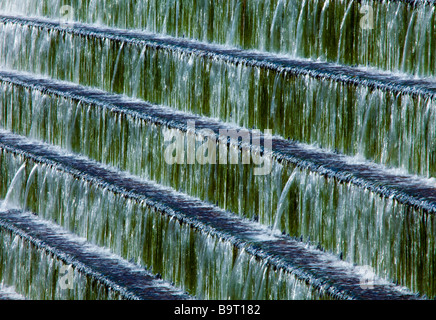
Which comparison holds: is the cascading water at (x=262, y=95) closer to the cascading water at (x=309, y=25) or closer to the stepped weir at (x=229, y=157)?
the stepped weir at (x=229, y=157)

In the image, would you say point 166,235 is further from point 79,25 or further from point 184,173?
point 79,25

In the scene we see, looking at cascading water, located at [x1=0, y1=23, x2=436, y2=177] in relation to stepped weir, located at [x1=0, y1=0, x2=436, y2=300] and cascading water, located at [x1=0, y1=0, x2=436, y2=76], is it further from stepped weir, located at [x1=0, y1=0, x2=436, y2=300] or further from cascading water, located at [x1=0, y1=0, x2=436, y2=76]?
cascading water, located at [x1=0, y1=0, x2=436, y2=76]

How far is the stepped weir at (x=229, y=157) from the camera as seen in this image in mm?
7125

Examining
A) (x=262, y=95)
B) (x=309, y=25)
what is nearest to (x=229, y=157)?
(x=262, y=95)

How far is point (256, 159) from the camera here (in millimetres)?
8117

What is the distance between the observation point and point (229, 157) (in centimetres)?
845

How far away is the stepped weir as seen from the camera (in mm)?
7125

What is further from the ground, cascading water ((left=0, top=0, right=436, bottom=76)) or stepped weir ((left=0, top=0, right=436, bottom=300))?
cascading water ((left=0, top=0, right=436, bottom=76))

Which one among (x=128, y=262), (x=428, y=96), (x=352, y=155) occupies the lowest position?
(x=128, y=262)

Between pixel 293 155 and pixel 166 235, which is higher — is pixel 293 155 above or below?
above

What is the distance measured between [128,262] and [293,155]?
199cm

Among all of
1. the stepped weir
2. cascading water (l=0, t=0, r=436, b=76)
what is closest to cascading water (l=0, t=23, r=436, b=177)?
the stepped weir

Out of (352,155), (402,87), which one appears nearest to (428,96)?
(402,87)

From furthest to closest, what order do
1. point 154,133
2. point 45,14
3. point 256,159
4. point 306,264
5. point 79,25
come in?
1. point 45,14
2. point 79,25
3. point 154,133
4. point 256,159
5. point 306,264
